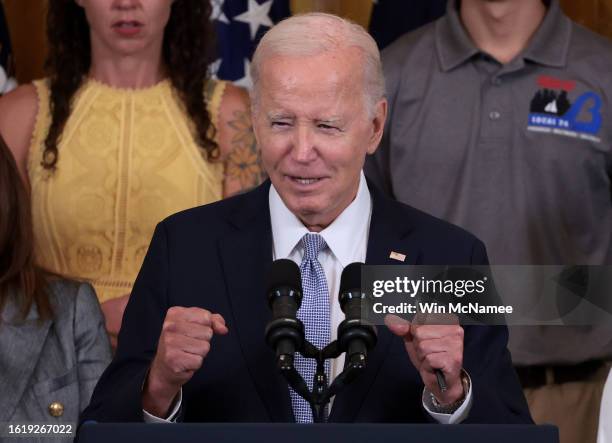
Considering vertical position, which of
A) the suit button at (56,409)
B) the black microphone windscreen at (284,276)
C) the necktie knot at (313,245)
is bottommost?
the suit button at (56,409)

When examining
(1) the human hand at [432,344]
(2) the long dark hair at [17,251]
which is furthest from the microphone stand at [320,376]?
(2) the long dark hair at [17,251]

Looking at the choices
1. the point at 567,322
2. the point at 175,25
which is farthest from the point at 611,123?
the point at 175,25

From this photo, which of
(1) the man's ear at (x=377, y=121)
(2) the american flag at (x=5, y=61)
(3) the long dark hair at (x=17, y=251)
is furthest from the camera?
(2) the american flag at (x=5, y=61)

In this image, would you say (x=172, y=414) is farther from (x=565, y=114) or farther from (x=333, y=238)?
(x=565, y=114)

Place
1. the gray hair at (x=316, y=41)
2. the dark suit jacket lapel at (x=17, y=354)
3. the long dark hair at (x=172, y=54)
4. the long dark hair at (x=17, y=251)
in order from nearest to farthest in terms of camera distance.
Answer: the gray hair at (x=316, y=41)
the dark suit jacket lapel at (x=17, y=354)
the long dark hair at (x=17, y=251)
the long dark hair at (x=172, y=54)

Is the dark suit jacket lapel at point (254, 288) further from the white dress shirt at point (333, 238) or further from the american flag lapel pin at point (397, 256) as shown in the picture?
the american flag lapel pin at point (397, 256)

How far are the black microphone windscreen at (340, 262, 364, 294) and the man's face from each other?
1.27ft

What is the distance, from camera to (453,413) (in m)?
2.52

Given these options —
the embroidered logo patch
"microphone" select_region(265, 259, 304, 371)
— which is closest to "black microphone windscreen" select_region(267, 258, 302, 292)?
"microphone" select_region(265, 259, 304, 371)

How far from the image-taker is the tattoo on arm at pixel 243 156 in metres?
3.95

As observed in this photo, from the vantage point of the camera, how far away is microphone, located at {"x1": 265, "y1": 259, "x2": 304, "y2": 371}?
7.45 ft

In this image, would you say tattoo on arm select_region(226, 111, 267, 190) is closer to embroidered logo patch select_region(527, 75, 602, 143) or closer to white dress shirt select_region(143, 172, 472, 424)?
embroidered logo patch select_region(527, 75, 602, 143)

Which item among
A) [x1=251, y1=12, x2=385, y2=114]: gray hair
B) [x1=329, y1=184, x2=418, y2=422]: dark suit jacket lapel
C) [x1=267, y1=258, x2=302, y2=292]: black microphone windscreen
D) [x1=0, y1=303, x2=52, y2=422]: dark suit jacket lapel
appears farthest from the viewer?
[x1=0, y1=303, x2=52, y2=422]: dark suit jacket lapel

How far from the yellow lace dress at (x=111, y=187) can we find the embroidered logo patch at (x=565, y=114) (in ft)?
2.91
